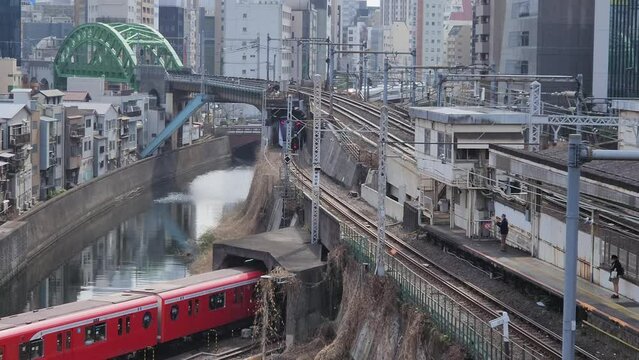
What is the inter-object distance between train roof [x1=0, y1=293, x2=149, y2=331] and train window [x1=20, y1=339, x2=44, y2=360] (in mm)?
435

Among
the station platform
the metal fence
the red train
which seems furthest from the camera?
the red train

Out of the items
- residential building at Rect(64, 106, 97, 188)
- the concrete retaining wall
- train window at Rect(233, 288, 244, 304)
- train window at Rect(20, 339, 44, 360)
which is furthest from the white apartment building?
train window at Rect(20, 339, 44, 360)

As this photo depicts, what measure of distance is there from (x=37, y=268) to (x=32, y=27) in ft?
296

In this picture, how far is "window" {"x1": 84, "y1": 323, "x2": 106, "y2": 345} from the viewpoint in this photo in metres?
17.1

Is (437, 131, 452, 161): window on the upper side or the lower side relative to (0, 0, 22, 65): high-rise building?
lower

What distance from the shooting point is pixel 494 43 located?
148 ft

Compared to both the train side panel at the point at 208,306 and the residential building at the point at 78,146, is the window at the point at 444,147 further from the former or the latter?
the residential building at the point at 78,146

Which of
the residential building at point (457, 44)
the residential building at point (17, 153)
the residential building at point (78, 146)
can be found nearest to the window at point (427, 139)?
the residential building at point (17, 153)

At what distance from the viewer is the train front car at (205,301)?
18.8 meters

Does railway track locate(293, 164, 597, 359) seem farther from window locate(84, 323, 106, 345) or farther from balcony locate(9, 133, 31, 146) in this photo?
balcony locate(9, 133, 31, 146)

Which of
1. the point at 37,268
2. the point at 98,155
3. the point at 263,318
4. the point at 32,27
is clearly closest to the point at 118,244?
the point at 37,268

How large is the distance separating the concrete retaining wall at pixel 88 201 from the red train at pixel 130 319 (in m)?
8.52

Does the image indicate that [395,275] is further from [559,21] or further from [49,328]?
[559,21]

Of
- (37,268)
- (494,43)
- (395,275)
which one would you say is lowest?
(37,268)
